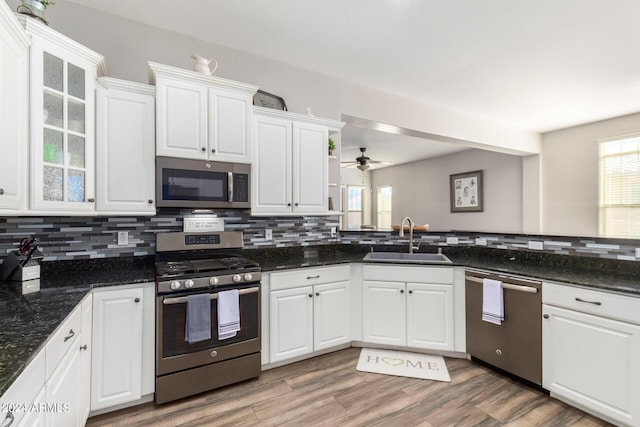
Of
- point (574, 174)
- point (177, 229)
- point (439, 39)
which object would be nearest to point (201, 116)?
point (177, 229)

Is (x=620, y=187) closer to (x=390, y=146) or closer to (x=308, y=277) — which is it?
(x=390, y=146)

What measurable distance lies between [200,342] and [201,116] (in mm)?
1671

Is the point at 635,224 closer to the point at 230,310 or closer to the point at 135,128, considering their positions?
the point at 230,310

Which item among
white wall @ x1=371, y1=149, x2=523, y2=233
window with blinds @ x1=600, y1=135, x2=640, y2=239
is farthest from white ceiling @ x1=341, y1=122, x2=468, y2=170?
window with blinds @ x1=600, y1=135, x2=640, y2=239

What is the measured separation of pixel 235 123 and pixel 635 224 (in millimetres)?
5702

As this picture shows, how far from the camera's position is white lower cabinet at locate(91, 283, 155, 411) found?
72.9 inches

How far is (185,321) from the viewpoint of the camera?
206cm

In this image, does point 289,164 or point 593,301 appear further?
point 289,164

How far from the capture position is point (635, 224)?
14.5 ft

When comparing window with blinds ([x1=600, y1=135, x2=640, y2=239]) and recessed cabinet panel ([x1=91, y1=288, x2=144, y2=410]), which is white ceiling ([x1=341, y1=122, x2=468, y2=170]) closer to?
window with blinds ([x1=600, y1=135, x2=640, y2=239])

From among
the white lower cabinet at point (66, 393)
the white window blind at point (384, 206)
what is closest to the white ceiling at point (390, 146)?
the white window blind at point (384, 206)

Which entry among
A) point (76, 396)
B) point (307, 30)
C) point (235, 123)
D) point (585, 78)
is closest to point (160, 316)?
point (76, 396)

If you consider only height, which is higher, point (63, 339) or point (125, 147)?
point (125, 147)

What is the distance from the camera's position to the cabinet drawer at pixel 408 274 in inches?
107
